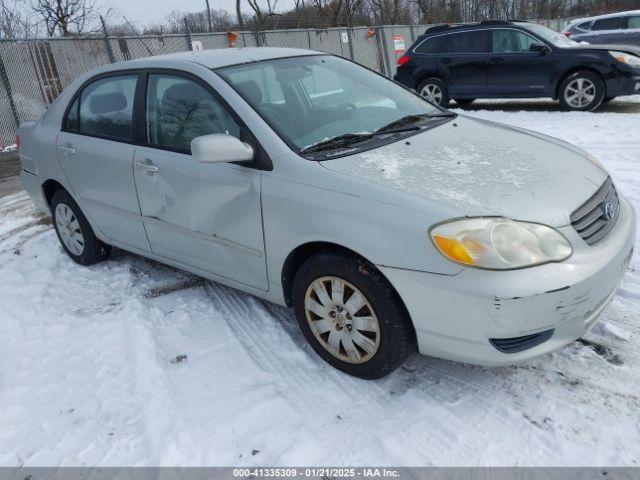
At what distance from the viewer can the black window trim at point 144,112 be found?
2.91m

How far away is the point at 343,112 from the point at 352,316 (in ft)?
4.42

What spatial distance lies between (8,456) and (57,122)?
285cm

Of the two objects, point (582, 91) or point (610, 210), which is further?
point (582, 91)

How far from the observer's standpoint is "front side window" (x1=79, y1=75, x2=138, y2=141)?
12.2 ft

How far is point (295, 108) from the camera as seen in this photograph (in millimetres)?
3209

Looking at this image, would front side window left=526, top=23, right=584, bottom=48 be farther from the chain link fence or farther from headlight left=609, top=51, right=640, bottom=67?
the chain link fence

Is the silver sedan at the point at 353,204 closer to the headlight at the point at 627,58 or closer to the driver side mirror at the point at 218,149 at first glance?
the driver side mirror at the point at 218,149

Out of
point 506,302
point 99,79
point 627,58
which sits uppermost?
point 99,79

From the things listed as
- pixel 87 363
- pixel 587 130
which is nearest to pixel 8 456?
pixel 87 363

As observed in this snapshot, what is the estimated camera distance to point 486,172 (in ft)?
8.79

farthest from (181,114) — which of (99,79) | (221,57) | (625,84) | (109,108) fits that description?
(625,84)

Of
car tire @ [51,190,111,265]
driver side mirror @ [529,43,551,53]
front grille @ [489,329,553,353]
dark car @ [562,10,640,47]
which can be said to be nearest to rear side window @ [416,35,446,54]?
driver side mirror @ [529,43,551,53]

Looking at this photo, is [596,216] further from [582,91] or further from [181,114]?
[582,91]

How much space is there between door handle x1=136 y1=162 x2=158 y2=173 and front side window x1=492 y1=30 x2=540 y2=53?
819cm
